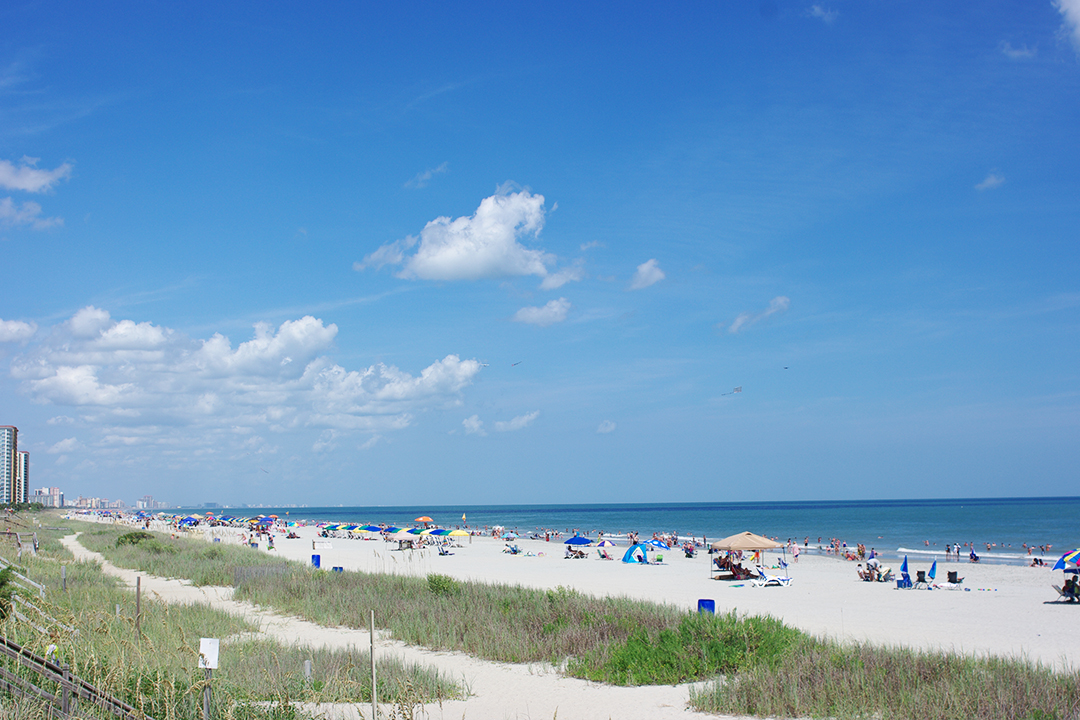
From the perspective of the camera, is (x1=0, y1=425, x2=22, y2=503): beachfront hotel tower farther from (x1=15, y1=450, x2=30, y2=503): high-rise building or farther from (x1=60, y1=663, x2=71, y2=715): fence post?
(x1=60, y1=663, x2=71, y2=715): fence post

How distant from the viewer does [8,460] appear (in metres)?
165

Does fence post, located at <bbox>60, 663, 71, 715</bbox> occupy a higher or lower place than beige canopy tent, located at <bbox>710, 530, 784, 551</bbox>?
higher

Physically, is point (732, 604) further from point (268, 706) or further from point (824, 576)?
point (268, 706)

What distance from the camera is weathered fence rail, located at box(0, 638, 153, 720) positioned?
5543mm

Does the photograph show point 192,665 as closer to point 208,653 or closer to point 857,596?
point 208,653

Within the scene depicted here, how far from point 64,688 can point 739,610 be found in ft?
52.8

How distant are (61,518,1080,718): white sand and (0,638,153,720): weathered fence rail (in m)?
3.17

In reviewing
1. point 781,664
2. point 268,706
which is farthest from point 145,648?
point 781,664

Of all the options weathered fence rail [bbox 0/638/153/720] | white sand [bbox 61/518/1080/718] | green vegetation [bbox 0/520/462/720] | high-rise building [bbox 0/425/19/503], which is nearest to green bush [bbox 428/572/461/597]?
white sand [bbox 61/518/1080/718]

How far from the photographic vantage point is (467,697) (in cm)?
969

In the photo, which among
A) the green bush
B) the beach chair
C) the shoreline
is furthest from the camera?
the beach chair

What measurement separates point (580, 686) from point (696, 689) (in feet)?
5.21

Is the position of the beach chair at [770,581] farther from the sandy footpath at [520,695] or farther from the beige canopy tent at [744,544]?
the sandy footpath at [520,695]

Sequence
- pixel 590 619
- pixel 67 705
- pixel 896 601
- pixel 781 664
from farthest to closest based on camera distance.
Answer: pixel 896 601, pixel 590 619, pixel 781 664, pixel 67 705
